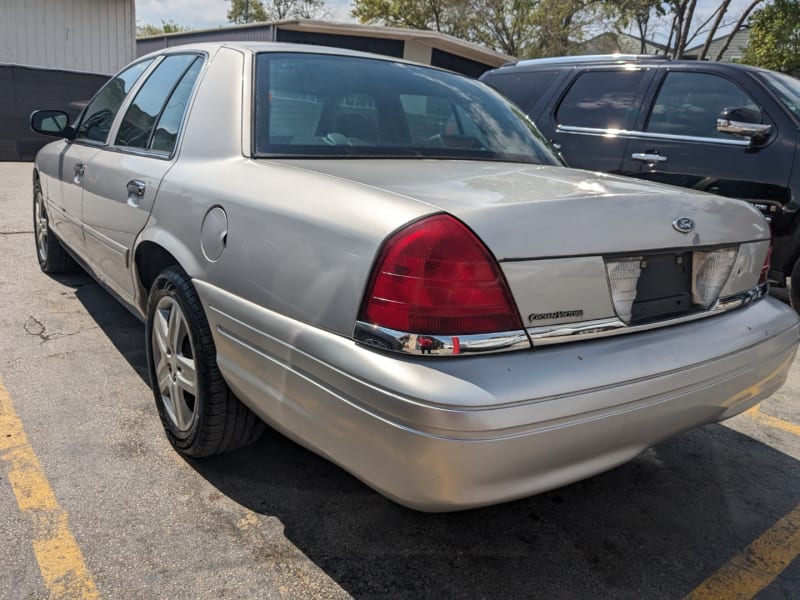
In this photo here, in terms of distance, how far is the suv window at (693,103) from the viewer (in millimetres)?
5008

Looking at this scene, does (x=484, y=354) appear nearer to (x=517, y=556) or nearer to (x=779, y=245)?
(x=517, y=556)

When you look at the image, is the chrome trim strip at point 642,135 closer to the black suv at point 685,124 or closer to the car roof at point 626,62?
the black suv at point 685,124

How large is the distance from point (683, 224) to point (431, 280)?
90cm

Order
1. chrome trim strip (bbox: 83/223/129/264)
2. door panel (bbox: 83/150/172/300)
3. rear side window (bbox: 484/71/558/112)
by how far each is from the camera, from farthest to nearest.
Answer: rear side window (bbox: 484/71/558/112)
chrome trim strip (bbox: 83/223/129/264)
door panel (bbox: 83/150/172/300)

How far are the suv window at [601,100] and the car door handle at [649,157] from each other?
0.29m

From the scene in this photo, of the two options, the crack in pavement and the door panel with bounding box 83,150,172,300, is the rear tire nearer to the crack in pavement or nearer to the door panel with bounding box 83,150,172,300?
the crack in pavement

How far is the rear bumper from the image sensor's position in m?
1.64

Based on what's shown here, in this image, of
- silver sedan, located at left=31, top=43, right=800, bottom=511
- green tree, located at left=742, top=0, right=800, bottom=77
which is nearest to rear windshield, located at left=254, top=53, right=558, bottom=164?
silver sedan, located at left=31, top=43, right=800, bottom=511

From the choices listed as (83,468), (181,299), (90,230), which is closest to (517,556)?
(181,299)

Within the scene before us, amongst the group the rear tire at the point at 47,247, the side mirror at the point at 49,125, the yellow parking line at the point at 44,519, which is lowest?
the yellow parking line at the point at 44,519

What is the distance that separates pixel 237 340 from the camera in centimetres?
217

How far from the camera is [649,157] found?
518 centimetres

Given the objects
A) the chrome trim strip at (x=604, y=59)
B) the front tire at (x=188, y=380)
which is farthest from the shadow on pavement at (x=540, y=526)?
the chrome trim strip at (x=604, y=59)

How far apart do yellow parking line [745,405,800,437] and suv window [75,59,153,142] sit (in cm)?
364
